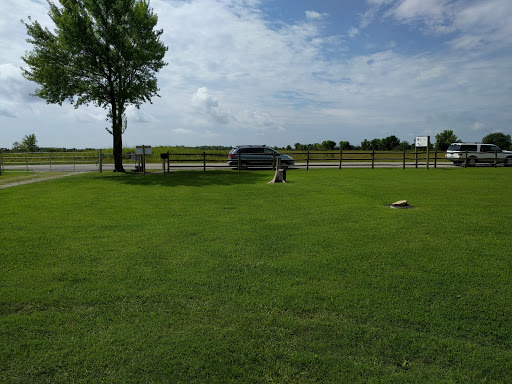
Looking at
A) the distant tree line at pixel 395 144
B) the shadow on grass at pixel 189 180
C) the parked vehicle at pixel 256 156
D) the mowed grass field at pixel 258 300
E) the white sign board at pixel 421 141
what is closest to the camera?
the mowed grass field at pixel 258 300

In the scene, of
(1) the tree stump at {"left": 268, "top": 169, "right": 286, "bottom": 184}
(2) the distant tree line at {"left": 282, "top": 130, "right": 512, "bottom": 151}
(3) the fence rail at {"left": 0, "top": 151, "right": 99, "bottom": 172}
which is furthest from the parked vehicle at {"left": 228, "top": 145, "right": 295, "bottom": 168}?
(2) the distant tree line at {"left": 282, "top": 130, "right": 512, "bottom": 151}

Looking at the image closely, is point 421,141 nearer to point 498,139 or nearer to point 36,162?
point 36,162

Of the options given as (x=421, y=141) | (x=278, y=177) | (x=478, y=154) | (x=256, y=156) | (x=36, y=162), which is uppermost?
(x=421, y=141)

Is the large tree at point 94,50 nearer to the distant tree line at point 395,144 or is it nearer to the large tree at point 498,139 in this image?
the distant tree line at point 395,144

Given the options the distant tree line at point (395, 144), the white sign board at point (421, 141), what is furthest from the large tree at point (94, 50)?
the distant tree line at point (395, 144)

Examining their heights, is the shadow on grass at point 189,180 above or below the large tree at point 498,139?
below

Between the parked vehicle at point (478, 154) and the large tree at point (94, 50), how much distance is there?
23.8 metres

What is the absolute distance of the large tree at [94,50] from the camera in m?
18.6

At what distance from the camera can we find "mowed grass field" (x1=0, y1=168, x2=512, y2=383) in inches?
112

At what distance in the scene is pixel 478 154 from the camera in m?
28.1

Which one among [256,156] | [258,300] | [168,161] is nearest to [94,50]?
[168,161]

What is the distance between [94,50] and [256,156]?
11587 millimetres

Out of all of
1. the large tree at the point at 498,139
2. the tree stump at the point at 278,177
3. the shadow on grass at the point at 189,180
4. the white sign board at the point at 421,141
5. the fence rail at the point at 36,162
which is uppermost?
the large tree at the point at 498,139

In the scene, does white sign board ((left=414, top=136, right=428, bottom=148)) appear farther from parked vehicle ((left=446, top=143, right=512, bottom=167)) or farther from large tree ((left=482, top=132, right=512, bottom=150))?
large tree ((left=482, top=132, right=512, bottom=150))
